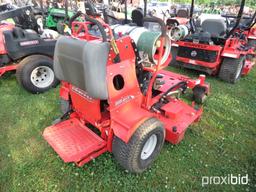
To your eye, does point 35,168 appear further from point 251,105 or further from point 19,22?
point 19,22

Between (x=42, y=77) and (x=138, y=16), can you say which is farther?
(x=42, y=77)

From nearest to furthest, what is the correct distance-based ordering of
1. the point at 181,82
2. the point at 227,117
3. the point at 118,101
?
the point at 118,101 → the point at 181,82 → the point at 227,117

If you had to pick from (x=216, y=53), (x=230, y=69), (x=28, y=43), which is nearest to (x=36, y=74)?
(x=28, y=43)

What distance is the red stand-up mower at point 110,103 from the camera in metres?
2.26

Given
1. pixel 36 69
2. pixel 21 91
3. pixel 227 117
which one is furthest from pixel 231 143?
pixel 21 91

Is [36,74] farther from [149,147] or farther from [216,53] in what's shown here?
[216,53]

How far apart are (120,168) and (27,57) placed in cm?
300

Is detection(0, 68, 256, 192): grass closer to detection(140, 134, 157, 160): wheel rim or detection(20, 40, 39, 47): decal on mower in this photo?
detection(140, 134, 157, 160): wheel rim

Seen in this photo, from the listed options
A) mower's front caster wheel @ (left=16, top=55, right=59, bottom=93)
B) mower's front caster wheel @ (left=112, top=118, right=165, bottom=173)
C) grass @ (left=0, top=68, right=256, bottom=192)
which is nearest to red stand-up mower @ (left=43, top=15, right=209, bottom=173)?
mower's front caster wheel @ (left=112, top=118, right=165, bottom=173)

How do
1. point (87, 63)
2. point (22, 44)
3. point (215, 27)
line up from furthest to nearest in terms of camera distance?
point (215, 27) → point (22, 44) → point (87, 63)

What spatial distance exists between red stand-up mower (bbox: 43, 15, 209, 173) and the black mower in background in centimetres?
159

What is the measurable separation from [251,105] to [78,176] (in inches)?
139

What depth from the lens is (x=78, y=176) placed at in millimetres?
2650

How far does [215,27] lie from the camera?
5691mm
